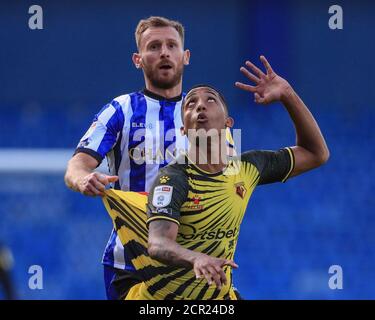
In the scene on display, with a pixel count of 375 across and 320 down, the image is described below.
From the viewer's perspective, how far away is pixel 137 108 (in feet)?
15.9

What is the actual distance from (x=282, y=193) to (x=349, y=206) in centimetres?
73

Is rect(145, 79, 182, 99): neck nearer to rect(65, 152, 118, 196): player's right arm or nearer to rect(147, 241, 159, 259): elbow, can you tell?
rect(65, 152, 118, 196): player's right arm

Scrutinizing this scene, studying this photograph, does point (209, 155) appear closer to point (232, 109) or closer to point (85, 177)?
point (85, 177)

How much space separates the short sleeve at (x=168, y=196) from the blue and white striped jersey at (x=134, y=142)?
65 centimetres

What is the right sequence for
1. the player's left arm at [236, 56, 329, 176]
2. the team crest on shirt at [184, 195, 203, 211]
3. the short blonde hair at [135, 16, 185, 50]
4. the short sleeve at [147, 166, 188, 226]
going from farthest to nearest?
the short blonde hair at [135, 16, 185, 50], the player's left arm at [236, 56, 329, 176], the team crest on shirt at [184, 195, 203, 211], the short sleeve at [147, 166, 188, 226]

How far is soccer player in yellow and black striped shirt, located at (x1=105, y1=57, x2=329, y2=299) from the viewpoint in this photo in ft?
13.2

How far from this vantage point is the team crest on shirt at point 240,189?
13.8ft

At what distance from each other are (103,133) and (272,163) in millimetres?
845

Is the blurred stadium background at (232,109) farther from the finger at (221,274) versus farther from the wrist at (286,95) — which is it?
the finger at (221,274)

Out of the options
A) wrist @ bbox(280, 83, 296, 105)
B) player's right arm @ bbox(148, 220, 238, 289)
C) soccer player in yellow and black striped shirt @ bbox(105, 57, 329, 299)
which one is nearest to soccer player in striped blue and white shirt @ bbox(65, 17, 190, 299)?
soccer player in yellow and black striped shirt @ bbox(105, 57, 329, 299)

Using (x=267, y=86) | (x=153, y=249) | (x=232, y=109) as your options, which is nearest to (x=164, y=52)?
(x=267, y=86)

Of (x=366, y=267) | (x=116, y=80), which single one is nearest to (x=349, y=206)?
(x=366, y=267)

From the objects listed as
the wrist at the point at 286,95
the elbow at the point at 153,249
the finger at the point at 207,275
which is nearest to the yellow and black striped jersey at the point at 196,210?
the elbow at the point at 153,249
